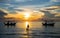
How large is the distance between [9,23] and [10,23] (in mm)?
735

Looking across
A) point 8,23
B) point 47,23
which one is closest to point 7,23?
point 8,23

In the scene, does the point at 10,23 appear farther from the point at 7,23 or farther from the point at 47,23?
the point at 47,23

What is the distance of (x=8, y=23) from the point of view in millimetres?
108125

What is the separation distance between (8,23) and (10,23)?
1.33m

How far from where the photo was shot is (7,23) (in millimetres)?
107750

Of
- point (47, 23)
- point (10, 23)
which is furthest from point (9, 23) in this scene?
point (47, 23)

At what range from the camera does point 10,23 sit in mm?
108875

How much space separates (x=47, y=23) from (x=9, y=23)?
2243 centimetres

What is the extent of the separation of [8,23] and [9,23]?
1216 millimetres

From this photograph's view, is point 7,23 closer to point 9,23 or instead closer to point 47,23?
point 9,23

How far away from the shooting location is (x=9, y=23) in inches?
4301

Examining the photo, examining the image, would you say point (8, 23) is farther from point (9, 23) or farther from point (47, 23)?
point (47, 23)

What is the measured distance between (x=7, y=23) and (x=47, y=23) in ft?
76.6

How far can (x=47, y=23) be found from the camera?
107 meters
